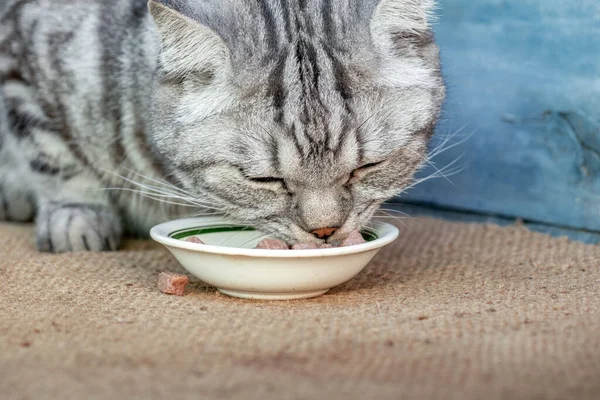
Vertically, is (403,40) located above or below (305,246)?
above

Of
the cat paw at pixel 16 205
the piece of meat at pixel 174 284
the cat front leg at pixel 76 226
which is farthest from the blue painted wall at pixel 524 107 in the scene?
the cat paw at pixel 16 205

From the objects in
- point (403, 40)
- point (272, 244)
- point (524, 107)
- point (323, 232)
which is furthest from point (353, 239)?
point (524, 107)

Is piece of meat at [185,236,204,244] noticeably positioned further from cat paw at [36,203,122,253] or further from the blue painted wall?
the blue painted wall

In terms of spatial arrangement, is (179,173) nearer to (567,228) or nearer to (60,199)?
(60,199)

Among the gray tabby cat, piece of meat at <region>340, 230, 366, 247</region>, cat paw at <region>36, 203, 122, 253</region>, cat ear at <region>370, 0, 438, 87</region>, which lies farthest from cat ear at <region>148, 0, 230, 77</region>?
cat paw at <region>36, 203, 122, 253</region>

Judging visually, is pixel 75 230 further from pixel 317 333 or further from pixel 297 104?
pixel 317 333

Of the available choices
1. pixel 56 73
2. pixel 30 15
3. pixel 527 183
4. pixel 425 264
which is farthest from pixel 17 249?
pixel 527 183

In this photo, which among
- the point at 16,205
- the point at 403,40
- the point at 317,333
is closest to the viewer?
the point at 317,333

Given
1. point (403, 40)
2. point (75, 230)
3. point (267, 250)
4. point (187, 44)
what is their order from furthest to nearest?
1. point (75, 230)
2. point (403, 40)
3. point (187, 44)
4. point (267, 250)
